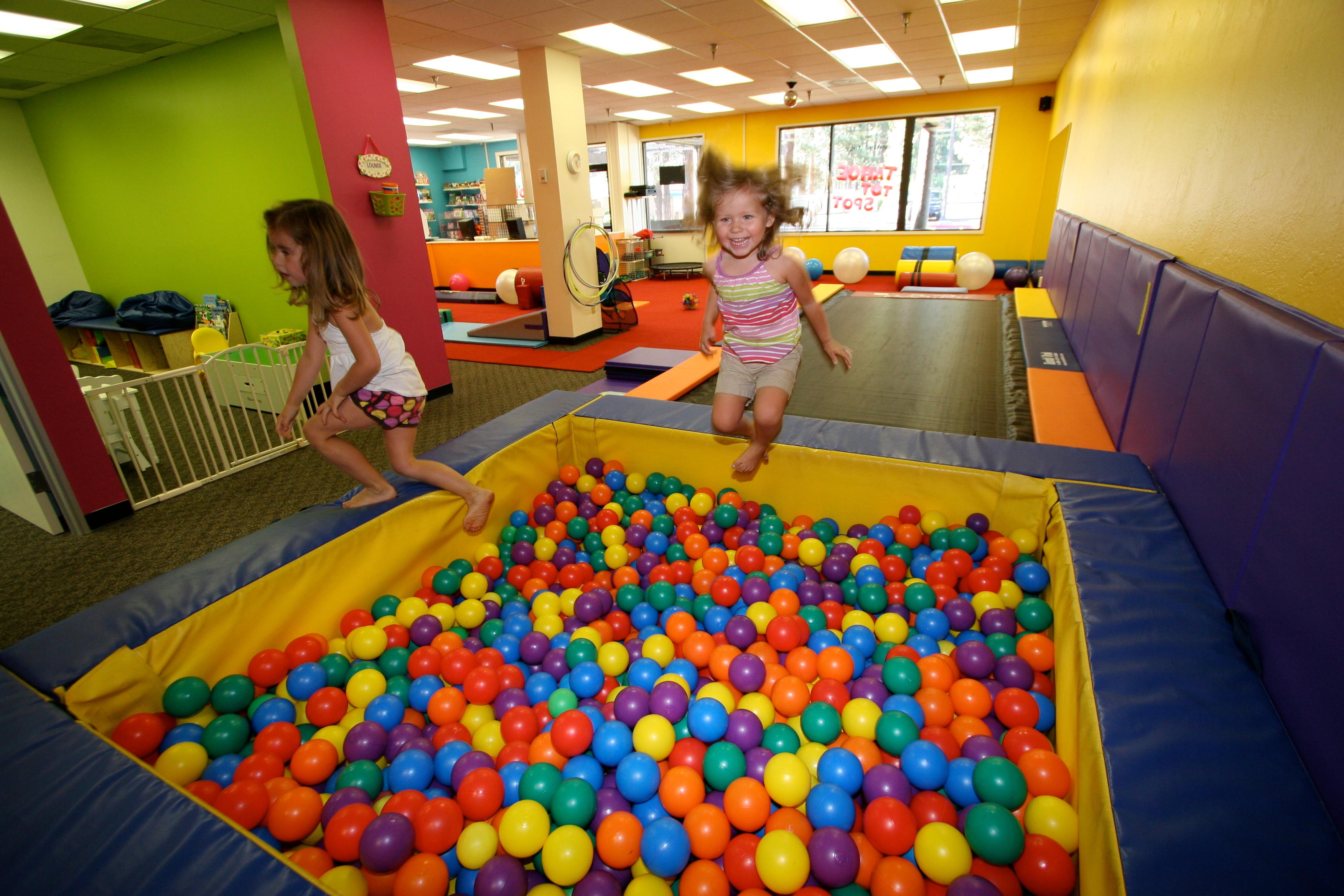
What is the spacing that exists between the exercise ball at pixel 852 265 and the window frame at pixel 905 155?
113cm

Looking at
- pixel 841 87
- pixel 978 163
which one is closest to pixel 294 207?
pixel 841 87

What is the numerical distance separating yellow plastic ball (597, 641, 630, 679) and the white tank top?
1.00 meters

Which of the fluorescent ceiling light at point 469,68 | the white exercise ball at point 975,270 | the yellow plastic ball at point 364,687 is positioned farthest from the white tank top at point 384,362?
the white exercise ball at point 975,270

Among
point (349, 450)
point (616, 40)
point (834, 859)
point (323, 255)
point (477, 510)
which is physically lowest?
point (834, 859)

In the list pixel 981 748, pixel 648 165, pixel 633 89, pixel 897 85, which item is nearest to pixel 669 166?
pixel 648 165

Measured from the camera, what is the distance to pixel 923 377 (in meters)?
3.65

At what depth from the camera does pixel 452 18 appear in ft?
15.1

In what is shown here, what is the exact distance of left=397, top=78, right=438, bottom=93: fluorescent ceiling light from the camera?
22.5ft

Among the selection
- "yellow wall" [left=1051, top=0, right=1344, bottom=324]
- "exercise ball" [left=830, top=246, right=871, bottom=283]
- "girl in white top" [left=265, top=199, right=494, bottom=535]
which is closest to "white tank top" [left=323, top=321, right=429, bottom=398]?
"girl in white top" [left=265, top=199, right=494, bottom=535]

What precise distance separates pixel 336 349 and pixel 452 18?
386 centimetres

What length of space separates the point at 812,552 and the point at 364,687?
4.62ft

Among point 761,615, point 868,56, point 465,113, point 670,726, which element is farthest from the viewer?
point 465,113

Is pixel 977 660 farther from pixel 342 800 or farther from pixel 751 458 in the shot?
pixel 342 800

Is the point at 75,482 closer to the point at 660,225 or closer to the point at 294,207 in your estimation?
the point at 294,207
